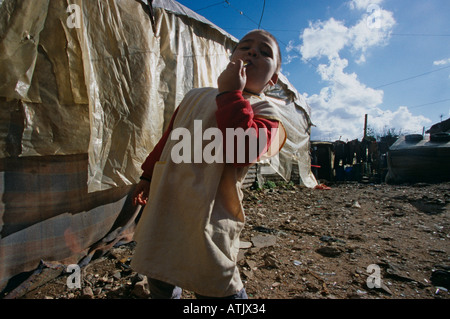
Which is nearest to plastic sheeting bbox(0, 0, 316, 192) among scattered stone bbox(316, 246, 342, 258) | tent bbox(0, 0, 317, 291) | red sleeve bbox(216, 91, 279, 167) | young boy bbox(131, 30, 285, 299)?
tent bbox(0, 0, 317, 291)

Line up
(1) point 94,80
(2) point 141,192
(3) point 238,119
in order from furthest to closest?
1. (1) point 94,80
2. (2) point 141,192
3. (3) point 238,119

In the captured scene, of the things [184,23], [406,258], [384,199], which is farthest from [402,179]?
[184,23]

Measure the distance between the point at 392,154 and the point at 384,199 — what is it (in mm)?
3659

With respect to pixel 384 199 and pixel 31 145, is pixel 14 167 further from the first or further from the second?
pixel 384 199

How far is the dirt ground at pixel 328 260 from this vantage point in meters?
1.72

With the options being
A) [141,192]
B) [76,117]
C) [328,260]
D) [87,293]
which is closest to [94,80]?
[76,117]

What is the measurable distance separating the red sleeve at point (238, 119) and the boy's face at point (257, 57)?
0.23 meters

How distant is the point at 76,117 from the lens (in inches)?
75.7

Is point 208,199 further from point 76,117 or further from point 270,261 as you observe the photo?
point 76,117

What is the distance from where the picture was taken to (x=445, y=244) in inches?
104

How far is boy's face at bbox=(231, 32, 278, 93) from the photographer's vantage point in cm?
92

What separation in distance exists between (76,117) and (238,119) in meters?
1.80

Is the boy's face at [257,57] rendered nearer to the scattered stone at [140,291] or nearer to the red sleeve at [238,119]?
the red sleeve at [238,119]
